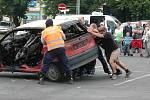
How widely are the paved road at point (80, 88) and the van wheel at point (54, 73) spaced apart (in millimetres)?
191

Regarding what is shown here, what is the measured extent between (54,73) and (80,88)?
1.36m

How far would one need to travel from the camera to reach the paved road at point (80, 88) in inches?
447

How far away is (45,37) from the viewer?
13234 millimetres

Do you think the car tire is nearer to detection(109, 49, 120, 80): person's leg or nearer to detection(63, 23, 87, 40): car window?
detection(109, 49, 120, 80): person's leg

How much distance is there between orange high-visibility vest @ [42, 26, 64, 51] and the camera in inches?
522

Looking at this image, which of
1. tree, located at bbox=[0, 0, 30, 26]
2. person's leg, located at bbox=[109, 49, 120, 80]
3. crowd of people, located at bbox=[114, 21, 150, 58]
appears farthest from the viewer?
tree, located at bbox=[0, 0, 30, 26]

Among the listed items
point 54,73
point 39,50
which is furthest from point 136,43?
point 54,73

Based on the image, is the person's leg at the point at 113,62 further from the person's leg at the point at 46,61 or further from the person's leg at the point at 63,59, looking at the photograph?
the person's leg at the point at 46,61

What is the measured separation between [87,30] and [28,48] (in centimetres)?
174

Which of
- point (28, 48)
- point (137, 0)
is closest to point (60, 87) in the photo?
point (28, 48)

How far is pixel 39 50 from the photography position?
14.2 m

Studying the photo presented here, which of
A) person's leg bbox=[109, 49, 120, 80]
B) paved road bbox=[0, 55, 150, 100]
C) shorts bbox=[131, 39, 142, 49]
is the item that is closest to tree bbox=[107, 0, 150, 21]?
shorts bbox=[131, 39, 142, 49]

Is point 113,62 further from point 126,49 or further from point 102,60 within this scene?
point 126,49

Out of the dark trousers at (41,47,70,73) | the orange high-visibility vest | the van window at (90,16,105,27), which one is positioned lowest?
the van window at (90,16,105,27)
